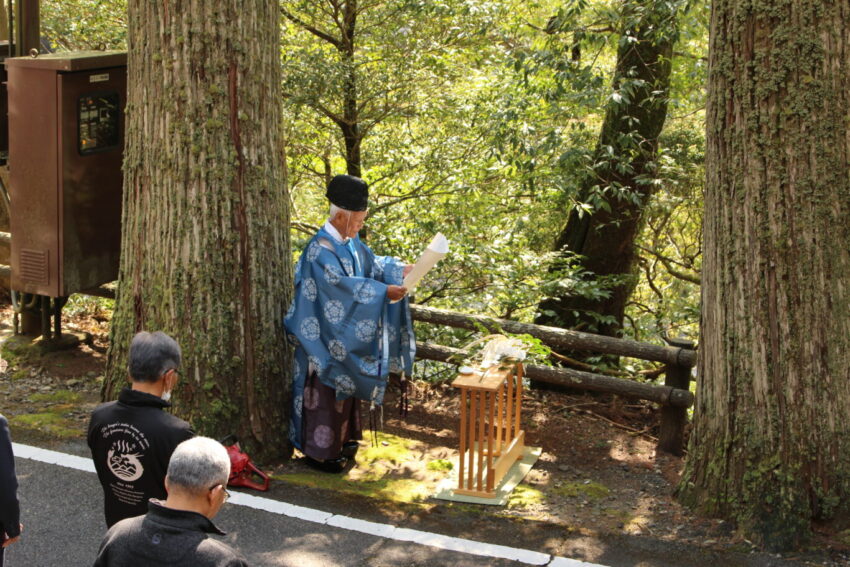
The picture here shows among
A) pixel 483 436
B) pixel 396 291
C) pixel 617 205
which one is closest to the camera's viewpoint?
pixel 483 436

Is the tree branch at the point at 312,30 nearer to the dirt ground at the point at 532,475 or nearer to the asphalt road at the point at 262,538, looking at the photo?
the dirt ground at the point at 532,475

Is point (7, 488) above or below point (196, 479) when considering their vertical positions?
below

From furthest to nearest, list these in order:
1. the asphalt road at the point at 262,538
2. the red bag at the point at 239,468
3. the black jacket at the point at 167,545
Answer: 1. the red bag at the point at 239,468
2. the asphalt road at the point at 262,538
3. the black jacket at the point at 167,545

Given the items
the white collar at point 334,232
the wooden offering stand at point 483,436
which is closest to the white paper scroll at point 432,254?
the white collar at point 334,232

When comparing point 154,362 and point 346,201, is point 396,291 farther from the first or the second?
point 154,362

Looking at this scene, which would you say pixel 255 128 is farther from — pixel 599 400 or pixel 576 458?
pixel 599 400

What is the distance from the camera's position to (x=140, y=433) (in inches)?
151

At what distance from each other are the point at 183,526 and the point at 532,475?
3813 millimetres

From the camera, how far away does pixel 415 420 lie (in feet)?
25.0

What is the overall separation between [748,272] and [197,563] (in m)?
3.53

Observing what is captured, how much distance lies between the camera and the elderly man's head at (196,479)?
3.13m

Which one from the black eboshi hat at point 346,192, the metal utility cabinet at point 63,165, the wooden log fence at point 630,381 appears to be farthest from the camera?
the metal utility cabinet at point 63,165

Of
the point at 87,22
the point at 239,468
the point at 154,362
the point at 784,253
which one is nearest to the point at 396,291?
the point at 239,468

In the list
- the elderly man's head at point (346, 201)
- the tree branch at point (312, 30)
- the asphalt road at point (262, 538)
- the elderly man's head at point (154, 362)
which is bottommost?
the asphalt road at point (262, 538)
